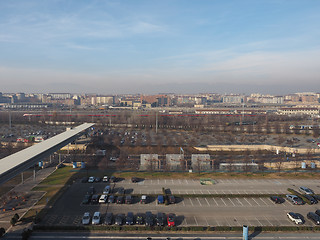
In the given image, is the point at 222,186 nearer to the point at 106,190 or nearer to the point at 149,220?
the point at 149,220


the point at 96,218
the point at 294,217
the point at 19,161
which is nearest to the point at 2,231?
the point at 19,161

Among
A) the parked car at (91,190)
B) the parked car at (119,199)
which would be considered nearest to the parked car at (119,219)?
the parked car at (119,199)

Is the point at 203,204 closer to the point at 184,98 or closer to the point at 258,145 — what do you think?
the point at 258,145

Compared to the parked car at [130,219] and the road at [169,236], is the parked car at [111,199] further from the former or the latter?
the road at [169,236]

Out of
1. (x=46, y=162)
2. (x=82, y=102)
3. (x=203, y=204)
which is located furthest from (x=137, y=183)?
(x=82, y=102)

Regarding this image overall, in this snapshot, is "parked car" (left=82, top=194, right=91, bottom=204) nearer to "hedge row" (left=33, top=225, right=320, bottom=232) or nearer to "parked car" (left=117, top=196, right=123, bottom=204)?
"parked car" (left=117, top=196, right=123, bottom=204)

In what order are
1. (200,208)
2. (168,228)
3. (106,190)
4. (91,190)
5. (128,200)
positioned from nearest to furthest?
(168,228), (200,208), (128,200), (106,190), (91,190)
